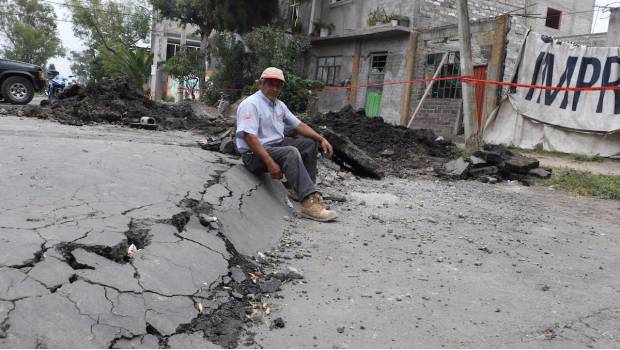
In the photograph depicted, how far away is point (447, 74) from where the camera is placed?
13836 millimetres

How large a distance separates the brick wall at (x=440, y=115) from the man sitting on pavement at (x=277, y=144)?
9.12 metres

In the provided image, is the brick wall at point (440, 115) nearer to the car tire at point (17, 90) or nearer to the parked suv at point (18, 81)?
the parked suv at point (18, 81)

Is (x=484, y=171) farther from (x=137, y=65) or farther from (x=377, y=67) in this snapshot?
(x=137, y=65)

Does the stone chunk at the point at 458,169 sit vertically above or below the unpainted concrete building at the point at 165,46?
below

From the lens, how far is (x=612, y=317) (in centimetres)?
274

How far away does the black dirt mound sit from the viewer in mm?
9214

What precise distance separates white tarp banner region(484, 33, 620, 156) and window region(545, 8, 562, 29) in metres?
12.1

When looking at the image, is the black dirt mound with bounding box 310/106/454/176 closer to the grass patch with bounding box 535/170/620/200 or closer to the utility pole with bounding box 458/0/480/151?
the utility pole with bounding box 458/0/480/151

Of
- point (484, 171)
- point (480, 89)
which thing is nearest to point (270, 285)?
point (484, 171)

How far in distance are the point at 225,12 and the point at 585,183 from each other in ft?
50.0

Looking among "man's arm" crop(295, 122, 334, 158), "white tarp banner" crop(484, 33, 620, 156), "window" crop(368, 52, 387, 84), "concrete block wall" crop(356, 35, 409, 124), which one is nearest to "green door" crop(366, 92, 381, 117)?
"concrete block wall" crop(356, 35, 409, 124)

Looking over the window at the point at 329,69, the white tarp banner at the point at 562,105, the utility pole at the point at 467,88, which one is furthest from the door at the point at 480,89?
the window at the point at 329,69

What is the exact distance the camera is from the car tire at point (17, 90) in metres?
12.4

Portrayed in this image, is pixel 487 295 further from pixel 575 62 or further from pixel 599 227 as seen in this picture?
pixel 575 62
